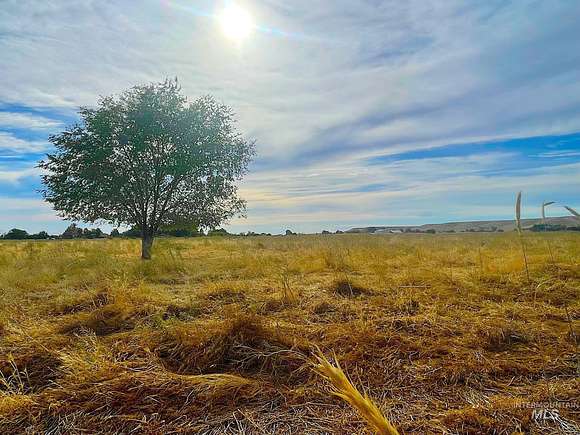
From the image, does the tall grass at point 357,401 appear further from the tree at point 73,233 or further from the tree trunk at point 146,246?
the tree at point 73,233

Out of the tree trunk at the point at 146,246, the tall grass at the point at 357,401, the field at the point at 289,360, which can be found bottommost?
Result: the field at the point at 289,360

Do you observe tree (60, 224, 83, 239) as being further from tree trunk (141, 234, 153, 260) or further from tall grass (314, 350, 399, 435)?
tall grass (314, 350, 399, 435)

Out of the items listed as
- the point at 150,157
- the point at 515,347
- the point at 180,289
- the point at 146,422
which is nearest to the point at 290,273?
the point at 180,289

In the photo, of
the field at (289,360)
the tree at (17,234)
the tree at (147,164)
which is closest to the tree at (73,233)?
the tree at (17,234)

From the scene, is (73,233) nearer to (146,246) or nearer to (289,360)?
(146,246)

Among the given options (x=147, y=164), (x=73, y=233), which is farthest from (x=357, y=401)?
(x=73, y=233)

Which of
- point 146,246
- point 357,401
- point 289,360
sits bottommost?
point 289,360

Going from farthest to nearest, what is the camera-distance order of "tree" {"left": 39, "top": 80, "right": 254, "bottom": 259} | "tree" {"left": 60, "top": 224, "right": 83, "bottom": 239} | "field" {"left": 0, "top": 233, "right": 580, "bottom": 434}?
"tree" {"left": 60, "top": 224, "right": 83, "bottom": 239}, "tree" {"left": 39, "top": 80, "right": 254, "bottom": 259}, "field" {"left": 0, "top": 233, "right": 580, "bottom": 434}

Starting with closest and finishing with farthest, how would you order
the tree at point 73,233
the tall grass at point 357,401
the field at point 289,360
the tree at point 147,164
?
1. the tall grass at point 357,401
2. the field at point 289,360
3. the tree at point 147,164
4. the tree at point 73,233

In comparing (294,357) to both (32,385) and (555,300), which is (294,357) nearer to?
(32,385)

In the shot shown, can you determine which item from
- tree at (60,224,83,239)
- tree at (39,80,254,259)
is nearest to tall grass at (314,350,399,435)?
tree at (39,80,254,259)

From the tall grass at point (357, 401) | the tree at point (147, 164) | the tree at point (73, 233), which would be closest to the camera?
the tall grass at point (357, 401)

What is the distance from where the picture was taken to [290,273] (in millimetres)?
9055

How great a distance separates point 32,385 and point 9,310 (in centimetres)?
297
